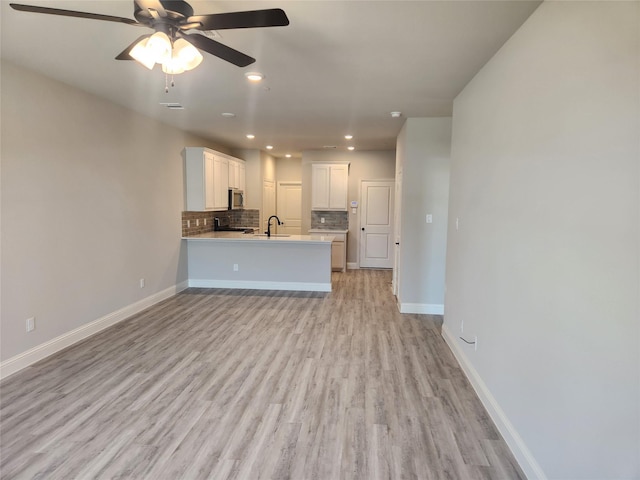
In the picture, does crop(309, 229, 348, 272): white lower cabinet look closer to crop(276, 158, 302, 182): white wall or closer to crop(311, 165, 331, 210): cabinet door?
crop(311, 165, 331, 210): cabinet door

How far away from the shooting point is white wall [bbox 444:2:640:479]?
1.28m

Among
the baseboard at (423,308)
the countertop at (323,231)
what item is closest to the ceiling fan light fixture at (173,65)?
the baseboard at (423,308)

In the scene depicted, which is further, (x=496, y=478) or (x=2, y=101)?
(x=2, y=101)

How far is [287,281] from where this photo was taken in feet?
20.0

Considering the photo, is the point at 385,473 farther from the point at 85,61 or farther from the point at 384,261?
the point at 384,261

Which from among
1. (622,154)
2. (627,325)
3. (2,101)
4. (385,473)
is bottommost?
(385,473)

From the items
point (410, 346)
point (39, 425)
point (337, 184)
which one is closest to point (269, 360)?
point (410, 346)

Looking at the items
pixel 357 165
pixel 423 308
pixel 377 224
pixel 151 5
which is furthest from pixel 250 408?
pixel 357 165

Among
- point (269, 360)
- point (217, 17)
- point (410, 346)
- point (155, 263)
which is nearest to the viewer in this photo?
point (217, 17)

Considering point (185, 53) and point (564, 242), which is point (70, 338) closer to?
point (185, 53)

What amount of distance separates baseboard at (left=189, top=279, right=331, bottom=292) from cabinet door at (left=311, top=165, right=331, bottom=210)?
→ 87.0 inches

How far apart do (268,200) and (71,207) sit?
16.9 ft

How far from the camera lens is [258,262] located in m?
6.11

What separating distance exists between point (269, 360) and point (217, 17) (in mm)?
2772
